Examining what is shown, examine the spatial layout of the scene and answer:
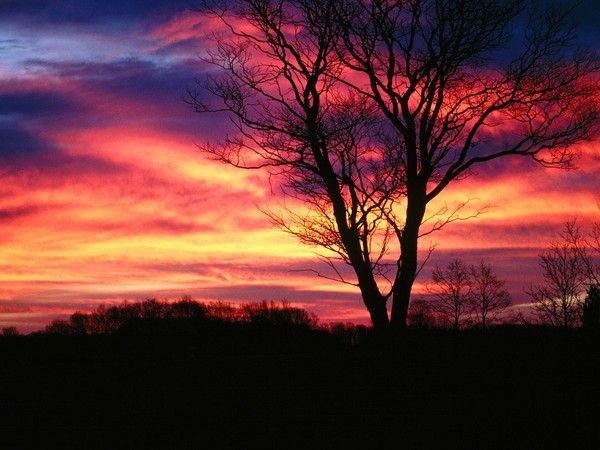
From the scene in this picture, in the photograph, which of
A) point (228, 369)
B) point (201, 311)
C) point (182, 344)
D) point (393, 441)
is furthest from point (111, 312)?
point (393, 441)

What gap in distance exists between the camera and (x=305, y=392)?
657 inches

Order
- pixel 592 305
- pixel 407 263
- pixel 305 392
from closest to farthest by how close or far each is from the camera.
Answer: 1. pixel 305 392
2. pixel 407 263
3. pixel 592 305

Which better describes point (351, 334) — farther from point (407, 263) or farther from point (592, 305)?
point (592, 305)

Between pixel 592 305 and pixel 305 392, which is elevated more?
pixel 592 305

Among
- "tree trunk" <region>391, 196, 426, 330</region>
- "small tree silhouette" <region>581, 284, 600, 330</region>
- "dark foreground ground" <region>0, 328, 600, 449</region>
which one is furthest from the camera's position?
"small tree silhouette" <region>581, 284, 600, 330</region>

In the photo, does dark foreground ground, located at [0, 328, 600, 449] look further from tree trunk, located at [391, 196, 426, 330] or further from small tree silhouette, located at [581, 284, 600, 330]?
small tree silhouette, located at [581, 284, 600, 330]

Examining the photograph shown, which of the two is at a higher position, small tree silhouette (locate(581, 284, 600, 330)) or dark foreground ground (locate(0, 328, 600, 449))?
small tree silhouette (locate(581, 284, 600, 330))

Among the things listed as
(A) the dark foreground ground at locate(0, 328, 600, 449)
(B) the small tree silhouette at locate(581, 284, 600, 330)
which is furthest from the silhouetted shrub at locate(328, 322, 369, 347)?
(B) the small tree silhouette at locate(581, 284, 600, 330)

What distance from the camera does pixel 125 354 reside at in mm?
22406

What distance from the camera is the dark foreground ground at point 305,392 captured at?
41.6ft

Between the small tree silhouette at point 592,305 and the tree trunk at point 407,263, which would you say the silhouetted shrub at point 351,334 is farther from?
the small tree silhouette at point 592,305

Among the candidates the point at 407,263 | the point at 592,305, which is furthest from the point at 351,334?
the point at 592,305

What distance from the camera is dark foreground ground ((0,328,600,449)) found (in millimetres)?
12672

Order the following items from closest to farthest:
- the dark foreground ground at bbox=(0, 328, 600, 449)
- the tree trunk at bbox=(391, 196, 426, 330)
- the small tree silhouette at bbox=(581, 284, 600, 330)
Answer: the dark foreground ground at bbox=(0, 328, 600, 449) → the tree trunk at bbox=(391, 196, 426, 330) → the small tree silhouette at bbox=(581, 284, 600, 330)
